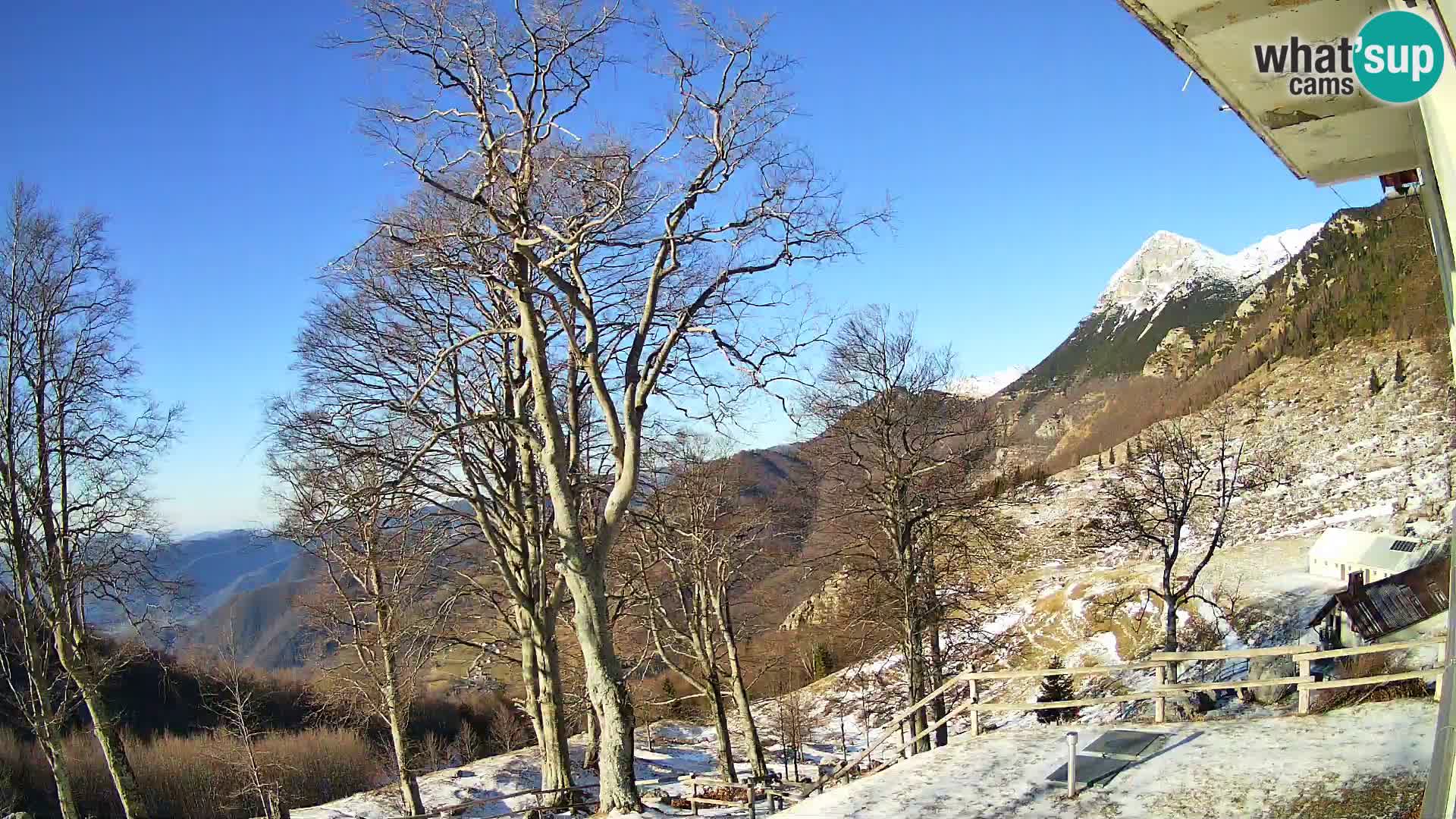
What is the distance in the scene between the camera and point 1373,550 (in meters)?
9.93

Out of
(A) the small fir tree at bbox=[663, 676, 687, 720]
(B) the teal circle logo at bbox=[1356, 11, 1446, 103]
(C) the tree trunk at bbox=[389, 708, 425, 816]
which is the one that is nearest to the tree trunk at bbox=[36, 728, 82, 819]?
(C) the tree trunk at bbox=[389, 708, 425, 816]

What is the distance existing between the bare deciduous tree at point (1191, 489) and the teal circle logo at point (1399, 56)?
17.0 meters

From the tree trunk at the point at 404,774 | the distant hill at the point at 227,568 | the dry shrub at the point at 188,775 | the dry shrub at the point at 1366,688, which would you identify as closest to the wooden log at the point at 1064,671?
the dry shrub at the point at 1366,688

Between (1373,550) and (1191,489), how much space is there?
12.4m

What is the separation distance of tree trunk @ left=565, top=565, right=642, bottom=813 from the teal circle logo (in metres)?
8.21

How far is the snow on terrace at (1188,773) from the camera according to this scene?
690cm

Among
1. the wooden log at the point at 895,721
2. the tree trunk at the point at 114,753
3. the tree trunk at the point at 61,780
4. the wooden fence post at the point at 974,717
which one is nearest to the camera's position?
the wooden log at the point at 895,721

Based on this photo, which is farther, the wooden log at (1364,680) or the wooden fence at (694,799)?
the wooden fence at (694,799)

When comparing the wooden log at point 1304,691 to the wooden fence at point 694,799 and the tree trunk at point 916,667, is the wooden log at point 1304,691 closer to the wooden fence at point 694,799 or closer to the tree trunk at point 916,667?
the wooden fence at point 694,799

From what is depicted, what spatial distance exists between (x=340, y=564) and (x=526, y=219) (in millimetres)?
12959

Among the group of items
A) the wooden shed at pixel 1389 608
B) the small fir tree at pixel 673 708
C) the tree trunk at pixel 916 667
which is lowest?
the small fir tree at pixel 673 708

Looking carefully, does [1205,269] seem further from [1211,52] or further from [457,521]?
[1211,52]

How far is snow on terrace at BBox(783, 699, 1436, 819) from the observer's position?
6.90 m

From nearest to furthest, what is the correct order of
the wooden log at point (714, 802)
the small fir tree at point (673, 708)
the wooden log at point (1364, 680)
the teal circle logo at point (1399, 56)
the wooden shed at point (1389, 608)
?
the teal circle logo at point (1399, 56), the wooden shed at point (1389, 608), the wooden log at point (1364, 680), the wooden log at point (714, 802), the small fir tree at point (673, 708)
